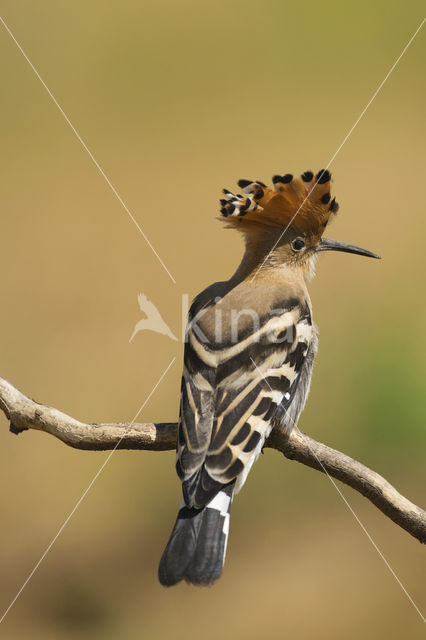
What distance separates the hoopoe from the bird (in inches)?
72.4

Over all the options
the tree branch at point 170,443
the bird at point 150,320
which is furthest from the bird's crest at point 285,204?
the bird at point 150,320

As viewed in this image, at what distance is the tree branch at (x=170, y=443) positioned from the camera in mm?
1914

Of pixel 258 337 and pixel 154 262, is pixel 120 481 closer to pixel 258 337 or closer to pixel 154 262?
pixel 154 262

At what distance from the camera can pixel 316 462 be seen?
1998 millimetres

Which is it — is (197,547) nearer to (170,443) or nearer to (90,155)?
(170,443)

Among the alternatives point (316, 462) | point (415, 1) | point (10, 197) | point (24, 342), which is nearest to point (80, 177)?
point (10, 197)

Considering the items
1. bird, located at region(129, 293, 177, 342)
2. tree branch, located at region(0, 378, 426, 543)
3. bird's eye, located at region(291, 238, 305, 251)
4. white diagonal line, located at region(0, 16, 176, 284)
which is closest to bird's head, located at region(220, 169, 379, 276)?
bird's eye, located at region(291, 238, 305, 251)

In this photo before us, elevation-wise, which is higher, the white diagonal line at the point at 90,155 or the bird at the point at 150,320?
the white diagonal line at the point at 90,155

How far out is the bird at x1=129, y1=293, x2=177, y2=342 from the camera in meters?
4.50

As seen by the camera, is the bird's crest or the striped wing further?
the bird's crest

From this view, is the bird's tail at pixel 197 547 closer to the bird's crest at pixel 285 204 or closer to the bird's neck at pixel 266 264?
the bird's neck at pixel 266 264

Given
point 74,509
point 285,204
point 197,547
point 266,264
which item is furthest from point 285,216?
point 74,509

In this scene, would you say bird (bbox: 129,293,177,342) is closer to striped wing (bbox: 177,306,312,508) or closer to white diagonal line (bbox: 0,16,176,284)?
white diagonal line (bbox: 0,16,176,284)

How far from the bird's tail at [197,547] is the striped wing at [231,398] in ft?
0.15
